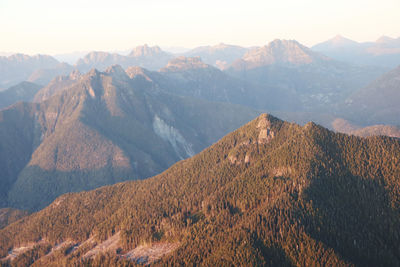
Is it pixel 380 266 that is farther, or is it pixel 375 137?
pixel 375 137

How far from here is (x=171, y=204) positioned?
19325 cm

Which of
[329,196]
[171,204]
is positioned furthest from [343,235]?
[171,204]

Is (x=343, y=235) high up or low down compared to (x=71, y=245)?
up

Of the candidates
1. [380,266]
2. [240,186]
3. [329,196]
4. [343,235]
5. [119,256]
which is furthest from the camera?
[240,186]

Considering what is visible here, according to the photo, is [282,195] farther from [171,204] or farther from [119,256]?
[119,256]

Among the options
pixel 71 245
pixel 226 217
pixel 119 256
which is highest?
pixel 226 217

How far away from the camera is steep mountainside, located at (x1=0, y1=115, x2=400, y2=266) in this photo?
124m

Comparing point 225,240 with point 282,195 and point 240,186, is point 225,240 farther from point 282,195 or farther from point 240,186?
point 240,186

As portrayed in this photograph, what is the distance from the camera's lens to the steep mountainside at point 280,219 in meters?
124

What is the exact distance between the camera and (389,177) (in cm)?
15488

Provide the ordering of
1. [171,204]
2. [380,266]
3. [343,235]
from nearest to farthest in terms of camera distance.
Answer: [380,266] < [343,235] < [171,204]

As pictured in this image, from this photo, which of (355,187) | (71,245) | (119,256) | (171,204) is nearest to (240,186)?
(171,204)

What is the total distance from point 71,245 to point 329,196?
139 metres

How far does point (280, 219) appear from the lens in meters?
135
